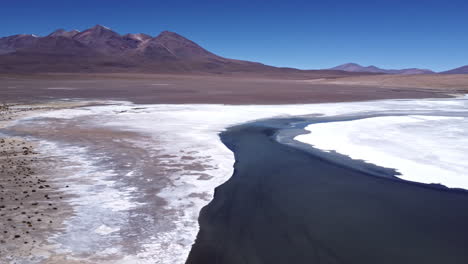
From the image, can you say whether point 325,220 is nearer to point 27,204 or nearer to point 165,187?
point 165,187

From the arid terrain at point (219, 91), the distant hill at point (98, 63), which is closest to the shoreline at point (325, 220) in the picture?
the arid terrain at point (219, 91)

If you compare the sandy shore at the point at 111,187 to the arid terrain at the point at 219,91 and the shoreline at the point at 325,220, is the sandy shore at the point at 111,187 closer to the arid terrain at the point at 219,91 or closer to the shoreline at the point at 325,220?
the shoreline at the point at 325,220

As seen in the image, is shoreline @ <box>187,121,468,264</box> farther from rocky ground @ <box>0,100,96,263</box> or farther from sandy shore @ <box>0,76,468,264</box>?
rocky ground @ <box>0,100,96,263</box>

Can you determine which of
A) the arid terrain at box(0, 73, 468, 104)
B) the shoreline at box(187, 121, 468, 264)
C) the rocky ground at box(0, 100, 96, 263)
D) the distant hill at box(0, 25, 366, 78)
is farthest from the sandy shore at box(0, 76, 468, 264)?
the distant hill at box(0, 25, 366, 78)

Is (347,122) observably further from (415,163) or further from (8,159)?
(8,159)

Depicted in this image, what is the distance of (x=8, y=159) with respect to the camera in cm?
1069

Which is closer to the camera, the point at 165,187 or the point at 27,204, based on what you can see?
the point at 27,204

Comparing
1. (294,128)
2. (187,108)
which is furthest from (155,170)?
(187,108)

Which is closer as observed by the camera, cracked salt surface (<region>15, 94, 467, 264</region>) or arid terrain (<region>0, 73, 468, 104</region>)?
cracked salt surface (<region>15, 94, 467, 264</region>)

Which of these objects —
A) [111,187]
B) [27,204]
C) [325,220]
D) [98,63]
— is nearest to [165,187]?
[111,187]

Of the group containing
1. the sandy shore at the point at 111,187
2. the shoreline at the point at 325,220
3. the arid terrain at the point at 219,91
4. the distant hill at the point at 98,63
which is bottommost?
the shoreline at the point at 325,220

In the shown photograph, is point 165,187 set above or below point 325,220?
above

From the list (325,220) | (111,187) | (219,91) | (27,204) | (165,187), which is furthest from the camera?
(219,91)

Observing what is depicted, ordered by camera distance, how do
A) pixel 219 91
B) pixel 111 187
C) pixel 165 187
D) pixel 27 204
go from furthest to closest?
pixel 219 91, pixel 165 187, pixel 111 187, pixel 27 204
